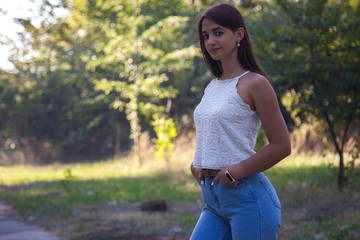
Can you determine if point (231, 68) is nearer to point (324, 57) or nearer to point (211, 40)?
point (211, 40)

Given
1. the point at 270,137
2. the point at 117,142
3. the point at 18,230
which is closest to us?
the point at 270,137

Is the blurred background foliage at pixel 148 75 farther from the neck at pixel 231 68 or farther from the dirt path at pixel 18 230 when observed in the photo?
the neck at pixel 231 68

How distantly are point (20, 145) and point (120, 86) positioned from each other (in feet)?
31.6

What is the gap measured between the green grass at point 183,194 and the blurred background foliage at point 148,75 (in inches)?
30.0

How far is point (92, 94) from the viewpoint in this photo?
858 inches

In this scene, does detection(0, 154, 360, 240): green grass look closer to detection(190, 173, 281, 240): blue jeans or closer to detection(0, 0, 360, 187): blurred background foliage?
detection(0, 0, 360, 187): blurred background foliage

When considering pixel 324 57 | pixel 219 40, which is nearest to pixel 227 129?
pixel 219 40

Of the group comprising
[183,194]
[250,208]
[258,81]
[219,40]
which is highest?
[219,40]

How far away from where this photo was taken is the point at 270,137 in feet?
6.68

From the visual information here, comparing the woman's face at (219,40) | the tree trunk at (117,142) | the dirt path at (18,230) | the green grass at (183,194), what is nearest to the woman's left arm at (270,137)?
the woman's face at (219,40)

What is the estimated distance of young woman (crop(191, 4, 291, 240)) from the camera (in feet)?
6.64

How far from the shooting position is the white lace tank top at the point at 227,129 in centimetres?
209

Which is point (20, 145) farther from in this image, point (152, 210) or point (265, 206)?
point (265, 206)

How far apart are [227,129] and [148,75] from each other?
1626cm
